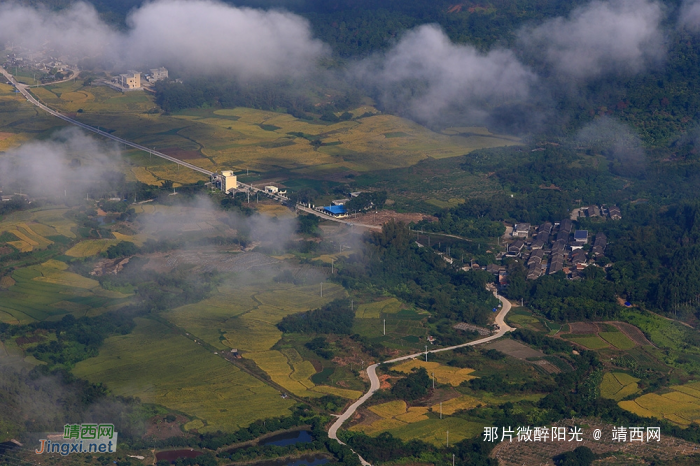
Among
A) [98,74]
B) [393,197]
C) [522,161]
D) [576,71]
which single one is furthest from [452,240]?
[98,74]

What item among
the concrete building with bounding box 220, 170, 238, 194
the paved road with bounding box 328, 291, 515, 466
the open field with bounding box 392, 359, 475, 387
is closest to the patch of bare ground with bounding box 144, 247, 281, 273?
the concrete building with bounding box 220, 170, 238, 194

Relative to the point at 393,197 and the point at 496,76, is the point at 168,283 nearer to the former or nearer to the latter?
the point at 393,197

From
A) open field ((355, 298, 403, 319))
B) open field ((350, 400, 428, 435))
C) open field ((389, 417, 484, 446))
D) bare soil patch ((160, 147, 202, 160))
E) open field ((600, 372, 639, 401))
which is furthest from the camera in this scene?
bare soil patch ((160, 147, 202, 160))

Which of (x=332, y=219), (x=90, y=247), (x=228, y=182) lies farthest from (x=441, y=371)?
(x=228, y=182)

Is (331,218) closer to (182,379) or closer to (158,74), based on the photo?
(182,379)

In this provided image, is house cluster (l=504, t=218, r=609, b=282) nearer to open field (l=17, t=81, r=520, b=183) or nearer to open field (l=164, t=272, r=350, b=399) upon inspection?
open field (l=164, t=272, r=350, b=399)

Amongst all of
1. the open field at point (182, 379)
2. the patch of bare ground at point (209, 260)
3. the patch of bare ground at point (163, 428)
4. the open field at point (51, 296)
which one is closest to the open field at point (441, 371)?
the open field at point (182, 379)
